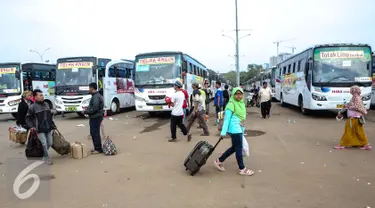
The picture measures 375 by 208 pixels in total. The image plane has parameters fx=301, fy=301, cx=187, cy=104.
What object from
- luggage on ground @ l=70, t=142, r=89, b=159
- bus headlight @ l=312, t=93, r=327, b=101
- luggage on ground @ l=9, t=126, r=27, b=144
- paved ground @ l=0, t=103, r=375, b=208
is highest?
bus headlight @ l=312, t=93, r=327, b=101

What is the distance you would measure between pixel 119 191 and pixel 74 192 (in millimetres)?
697

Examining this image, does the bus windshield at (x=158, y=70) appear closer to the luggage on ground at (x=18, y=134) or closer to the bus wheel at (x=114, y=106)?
the bus wheel at (x=114, y=106)

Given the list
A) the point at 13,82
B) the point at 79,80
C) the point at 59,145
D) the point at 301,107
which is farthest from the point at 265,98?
the point at 13,82

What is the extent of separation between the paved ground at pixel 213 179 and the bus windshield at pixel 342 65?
4629 millimetres

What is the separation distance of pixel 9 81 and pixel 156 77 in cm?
792

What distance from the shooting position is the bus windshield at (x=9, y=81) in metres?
15.4

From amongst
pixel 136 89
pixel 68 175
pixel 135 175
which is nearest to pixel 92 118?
pixel 68 175

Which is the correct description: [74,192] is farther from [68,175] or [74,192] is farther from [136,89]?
[136,89]

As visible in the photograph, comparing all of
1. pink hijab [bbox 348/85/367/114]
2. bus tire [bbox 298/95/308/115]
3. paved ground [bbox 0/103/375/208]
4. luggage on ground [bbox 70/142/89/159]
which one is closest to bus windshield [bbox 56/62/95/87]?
paved ground [bbox 0/103/375/208]

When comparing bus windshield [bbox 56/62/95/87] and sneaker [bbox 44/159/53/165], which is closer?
sneaker [bbox 44/159/53/165]

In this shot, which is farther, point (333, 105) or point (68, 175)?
point (333, 105)

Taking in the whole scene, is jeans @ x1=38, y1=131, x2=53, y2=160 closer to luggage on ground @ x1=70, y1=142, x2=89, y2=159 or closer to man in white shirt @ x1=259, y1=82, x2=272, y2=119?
luggage on ground @ x1=70, y1=142, x2=89, y2=159

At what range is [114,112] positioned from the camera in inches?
683

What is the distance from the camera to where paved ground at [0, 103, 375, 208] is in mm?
4195
